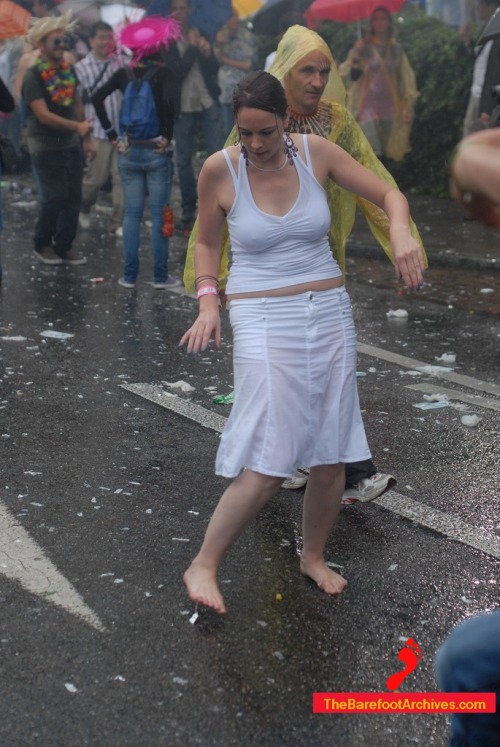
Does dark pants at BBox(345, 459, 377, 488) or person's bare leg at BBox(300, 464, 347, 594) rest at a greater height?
person's bare leg at BBox(300, 464, 347, 594)

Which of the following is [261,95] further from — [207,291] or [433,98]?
Result: [433,98]

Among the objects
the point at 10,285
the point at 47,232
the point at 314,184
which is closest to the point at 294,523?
the point at 314,184

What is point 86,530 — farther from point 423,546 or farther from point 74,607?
point 423,546

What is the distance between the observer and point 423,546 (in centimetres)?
446

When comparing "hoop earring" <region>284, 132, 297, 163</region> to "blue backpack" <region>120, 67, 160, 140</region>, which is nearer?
"hoop earring" <region>284, 132, 297, 163</region>

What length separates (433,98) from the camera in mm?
14305

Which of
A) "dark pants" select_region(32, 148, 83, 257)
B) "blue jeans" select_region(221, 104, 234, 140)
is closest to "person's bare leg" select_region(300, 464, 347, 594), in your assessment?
"dark pants" select_region(32, 148, 83, 257)

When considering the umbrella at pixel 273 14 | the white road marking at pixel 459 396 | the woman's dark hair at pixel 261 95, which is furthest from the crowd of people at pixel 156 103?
the woman's dark hair at pixel 261 95

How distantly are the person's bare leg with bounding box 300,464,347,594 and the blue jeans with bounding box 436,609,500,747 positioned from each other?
63.7 inches

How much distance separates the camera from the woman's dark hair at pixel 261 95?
3777mm

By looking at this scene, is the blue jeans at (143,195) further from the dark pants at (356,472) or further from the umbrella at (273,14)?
the umbrella at (273,14)

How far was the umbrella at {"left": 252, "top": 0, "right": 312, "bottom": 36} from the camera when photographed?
1566cm

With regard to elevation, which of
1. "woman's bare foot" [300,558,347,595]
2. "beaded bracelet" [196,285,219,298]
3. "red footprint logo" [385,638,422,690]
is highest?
A: "beaded bracelet" [196,285,219,298]

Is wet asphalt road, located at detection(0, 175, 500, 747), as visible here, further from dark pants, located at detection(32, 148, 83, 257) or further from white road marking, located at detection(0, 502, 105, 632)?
dark pants, located at detection(32, 148, 83, 257)
